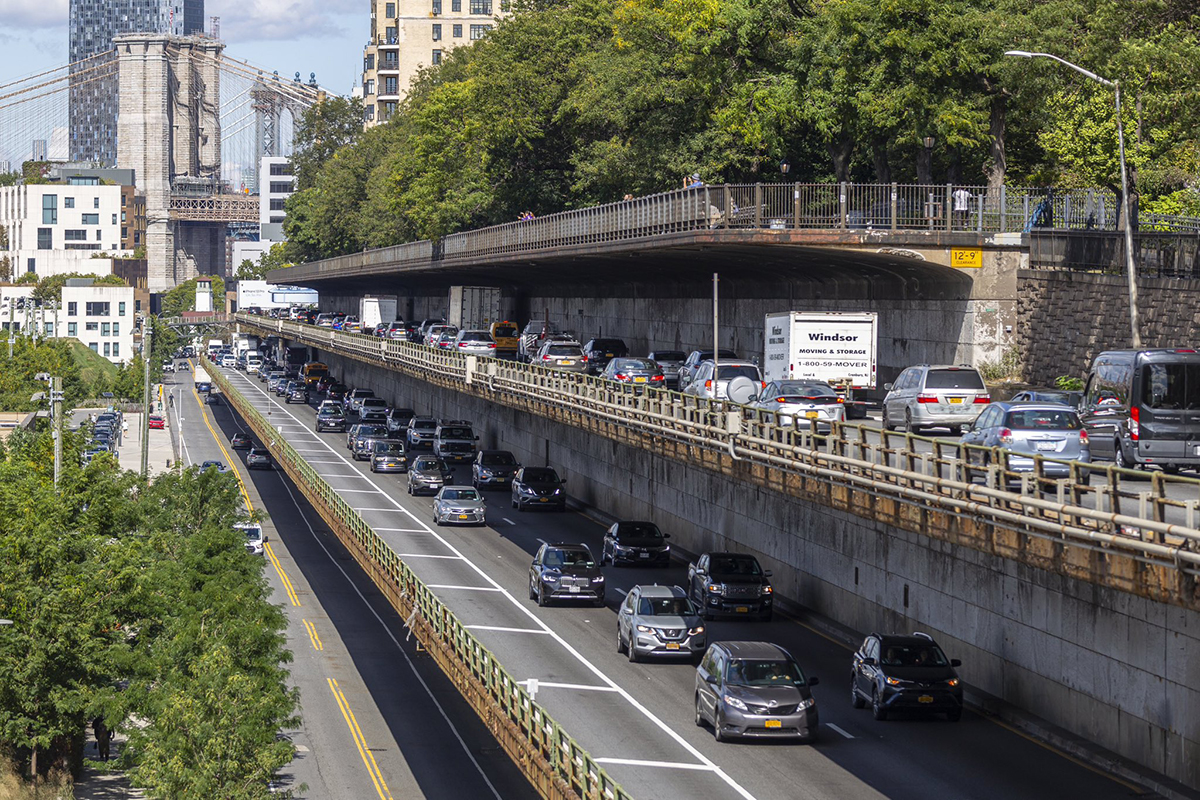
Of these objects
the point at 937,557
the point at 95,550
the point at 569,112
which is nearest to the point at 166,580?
the point at 95,550

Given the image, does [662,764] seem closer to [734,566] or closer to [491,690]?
[491,690]

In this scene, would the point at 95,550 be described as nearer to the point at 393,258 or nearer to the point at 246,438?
the point at 246,438

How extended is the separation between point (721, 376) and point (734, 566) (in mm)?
7502

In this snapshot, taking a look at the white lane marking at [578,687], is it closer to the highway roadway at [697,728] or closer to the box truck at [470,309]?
the highway roadway at [697,728]

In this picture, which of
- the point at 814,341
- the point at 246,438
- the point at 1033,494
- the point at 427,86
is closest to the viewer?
the point at 1033,494

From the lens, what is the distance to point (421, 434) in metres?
94.1

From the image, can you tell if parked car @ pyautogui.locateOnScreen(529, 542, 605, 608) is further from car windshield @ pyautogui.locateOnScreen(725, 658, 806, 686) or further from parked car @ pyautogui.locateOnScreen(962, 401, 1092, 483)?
parked car @ pyautogui.locateOnScreen(962, 401, 1092, 483)

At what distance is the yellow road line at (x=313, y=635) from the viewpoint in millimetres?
52938

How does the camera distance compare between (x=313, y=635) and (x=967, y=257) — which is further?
(x=313, y=635)

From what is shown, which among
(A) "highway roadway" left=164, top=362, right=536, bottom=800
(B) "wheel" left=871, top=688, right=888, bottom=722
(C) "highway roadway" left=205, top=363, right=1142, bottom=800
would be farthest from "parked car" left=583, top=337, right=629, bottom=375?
(B) "wheel" left=871, top=688, right=888, bottom=722

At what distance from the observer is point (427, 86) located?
148 metres

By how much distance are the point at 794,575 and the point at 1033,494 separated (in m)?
19.3

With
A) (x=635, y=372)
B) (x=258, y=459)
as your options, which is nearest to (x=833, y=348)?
(x=635, y=372)

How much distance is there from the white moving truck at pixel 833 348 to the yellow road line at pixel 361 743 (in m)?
16.1
